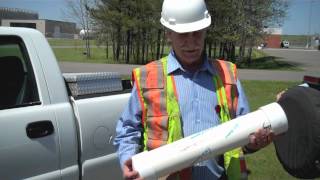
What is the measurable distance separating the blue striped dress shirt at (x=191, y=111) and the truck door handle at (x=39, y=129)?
907 millimetres

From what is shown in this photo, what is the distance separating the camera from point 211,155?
2.38 m

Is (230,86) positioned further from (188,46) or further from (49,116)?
(49,116)

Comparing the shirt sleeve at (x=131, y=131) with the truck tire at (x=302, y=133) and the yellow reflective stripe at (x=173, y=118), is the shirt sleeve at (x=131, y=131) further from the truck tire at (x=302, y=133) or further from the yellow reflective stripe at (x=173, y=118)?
the truck tire at (x=302, y=133)

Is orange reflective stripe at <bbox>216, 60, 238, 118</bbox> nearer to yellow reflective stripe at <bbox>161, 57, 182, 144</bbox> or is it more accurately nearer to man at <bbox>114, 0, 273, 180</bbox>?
man at <bbox>114, 0, 273, 180</bbox>

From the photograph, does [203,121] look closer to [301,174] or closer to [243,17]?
[301,174]

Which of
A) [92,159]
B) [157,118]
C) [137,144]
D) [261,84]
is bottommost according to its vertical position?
[261,84]

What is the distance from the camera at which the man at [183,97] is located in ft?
8.29

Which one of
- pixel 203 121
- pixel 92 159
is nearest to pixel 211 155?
pixel 203 121

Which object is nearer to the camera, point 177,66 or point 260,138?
point 260,138

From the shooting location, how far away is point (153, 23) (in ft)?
103

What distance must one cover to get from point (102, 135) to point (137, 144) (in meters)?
1.30

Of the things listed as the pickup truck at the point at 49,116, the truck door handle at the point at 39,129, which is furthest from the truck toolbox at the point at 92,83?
the truck door handle at the point at 39,129

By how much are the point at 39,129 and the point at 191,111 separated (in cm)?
133

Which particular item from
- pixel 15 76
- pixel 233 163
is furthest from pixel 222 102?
pixel 15 76
